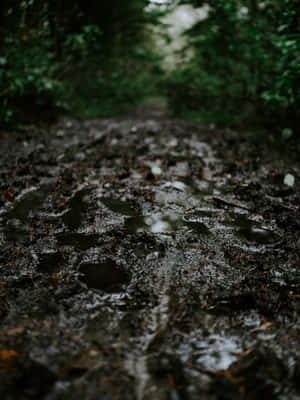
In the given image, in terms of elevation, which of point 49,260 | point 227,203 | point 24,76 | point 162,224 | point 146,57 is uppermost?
point 24,76

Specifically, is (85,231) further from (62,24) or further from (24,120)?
(62,24)

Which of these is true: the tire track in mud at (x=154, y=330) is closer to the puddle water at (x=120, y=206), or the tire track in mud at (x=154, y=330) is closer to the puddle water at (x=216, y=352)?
the puddle water at (x=216, y=352)

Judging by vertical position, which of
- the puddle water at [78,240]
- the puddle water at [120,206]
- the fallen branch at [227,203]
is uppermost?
the puddle water at [78,240]

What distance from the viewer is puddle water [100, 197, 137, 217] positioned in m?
2.38

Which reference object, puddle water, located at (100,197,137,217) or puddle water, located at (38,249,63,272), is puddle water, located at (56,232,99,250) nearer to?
puddle water, located at (38,249,63,272)

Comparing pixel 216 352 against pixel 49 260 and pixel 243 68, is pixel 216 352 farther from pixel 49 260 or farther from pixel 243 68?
pixel 243 68

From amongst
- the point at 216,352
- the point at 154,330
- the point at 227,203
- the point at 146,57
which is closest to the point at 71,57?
the point at 146,57

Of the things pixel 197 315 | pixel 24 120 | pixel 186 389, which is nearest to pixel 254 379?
pixel 186 389

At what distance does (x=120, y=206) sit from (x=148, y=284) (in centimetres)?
100

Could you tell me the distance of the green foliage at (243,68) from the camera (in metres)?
3.38

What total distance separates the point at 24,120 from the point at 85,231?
156 inches

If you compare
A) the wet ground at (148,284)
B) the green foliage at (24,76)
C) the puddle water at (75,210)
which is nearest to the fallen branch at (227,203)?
the wet ground at (148,284)

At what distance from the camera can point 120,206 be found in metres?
2.48

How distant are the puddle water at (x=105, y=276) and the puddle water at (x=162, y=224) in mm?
409
